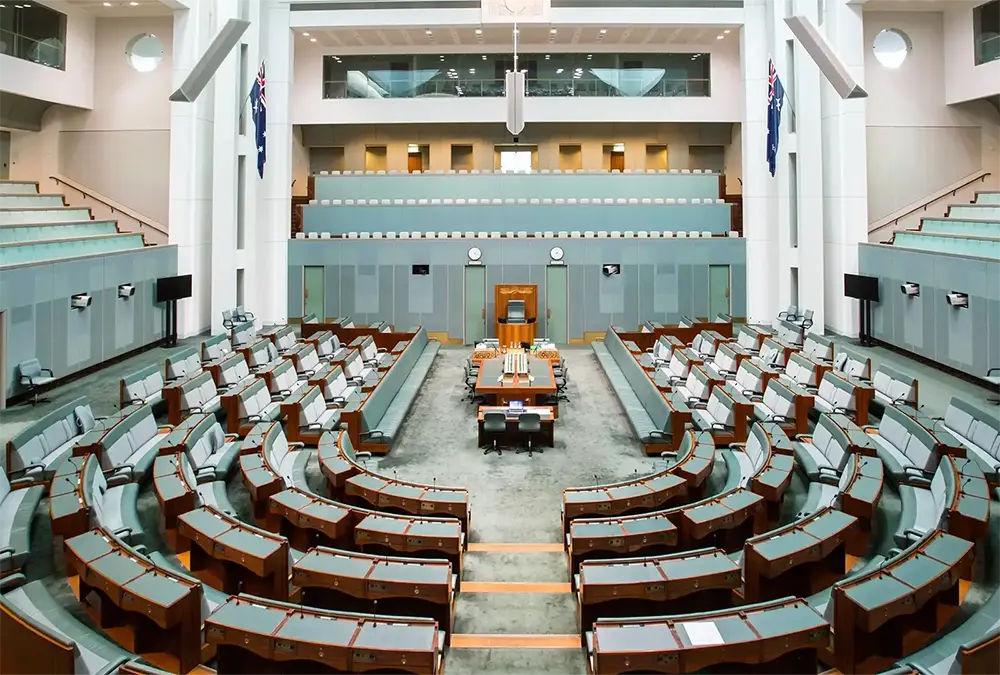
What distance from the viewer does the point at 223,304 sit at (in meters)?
18.9

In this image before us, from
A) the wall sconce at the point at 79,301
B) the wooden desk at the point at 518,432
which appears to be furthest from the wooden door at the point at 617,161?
the wall sconce at the point at 79,301

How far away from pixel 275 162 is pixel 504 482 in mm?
14899

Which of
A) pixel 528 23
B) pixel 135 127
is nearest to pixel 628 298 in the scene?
pixel 528 23

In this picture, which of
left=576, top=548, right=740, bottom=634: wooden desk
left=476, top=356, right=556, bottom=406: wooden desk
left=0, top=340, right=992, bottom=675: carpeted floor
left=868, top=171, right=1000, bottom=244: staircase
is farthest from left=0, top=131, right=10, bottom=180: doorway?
left=868, top=171, right=1000, bottom=244: staircase

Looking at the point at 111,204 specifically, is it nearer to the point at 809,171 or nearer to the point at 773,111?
the point at 773,111

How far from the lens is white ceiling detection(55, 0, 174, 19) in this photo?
59.4 feet

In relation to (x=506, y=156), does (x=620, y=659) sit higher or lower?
lower

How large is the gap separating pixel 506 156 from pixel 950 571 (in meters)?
23.0

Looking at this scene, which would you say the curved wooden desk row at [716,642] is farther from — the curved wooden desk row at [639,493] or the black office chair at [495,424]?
the black office chair at [495,424]

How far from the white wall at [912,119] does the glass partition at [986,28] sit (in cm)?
96

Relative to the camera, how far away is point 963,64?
1856 cm

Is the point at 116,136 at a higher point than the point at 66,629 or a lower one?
higher

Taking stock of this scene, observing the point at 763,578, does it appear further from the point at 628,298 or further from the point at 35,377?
the point at 628,298

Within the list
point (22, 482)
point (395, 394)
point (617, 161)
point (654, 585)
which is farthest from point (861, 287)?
point (22, 482)
